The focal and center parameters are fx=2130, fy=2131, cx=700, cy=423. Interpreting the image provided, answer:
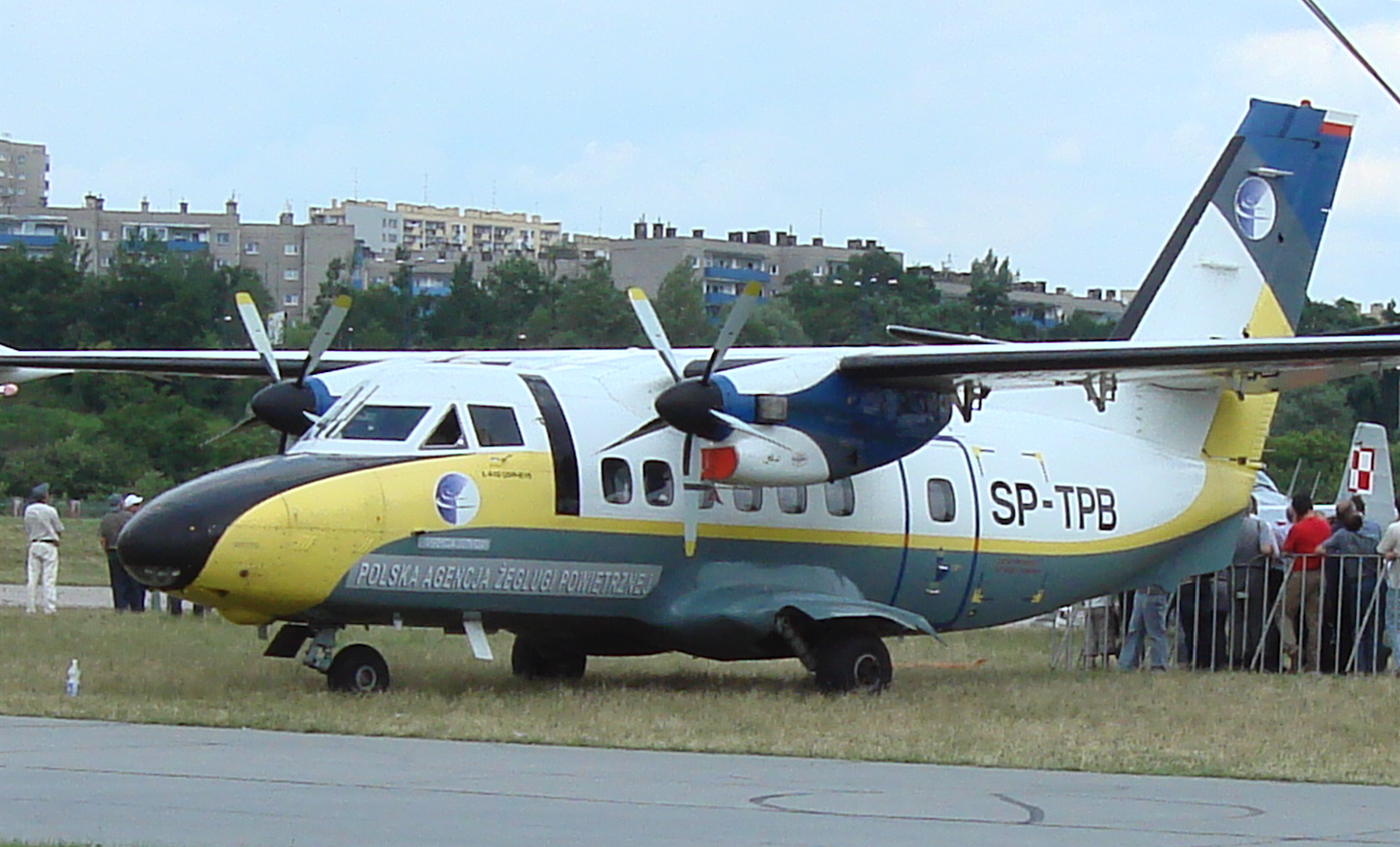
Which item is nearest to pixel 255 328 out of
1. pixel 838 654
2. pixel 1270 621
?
pixel 838 654

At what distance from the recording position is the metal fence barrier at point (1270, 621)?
69.6 ft

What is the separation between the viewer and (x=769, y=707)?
54.4 ft

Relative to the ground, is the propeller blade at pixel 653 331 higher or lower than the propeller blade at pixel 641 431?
higher

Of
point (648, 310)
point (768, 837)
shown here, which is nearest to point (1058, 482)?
point (648, 310)

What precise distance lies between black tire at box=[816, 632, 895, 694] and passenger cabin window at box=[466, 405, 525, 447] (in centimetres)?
330

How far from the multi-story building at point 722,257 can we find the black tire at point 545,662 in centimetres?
6443

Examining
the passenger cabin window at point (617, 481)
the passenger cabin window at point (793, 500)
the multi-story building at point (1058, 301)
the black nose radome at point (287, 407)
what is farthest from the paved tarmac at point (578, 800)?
the multi-story building at point (1058, 301)

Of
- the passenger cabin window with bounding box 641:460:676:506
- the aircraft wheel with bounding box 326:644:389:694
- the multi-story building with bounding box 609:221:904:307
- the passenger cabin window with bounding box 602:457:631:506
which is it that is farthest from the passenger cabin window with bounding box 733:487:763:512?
the multi-story building with bounding box 609:221:904:307

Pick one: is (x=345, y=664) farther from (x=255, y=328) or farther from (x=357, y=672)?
(x=255, y=328)

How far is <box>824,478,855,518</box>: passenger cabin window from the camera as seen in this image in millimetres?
18688

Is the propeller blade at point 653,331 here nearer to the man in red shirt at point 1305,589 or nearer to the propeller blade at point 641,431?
the propeller blade at point 641,431

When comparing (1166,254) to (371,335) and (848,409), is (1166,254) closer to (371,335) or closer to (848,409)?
(848,409)

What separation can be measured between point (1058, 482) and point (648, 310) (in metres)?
5.11

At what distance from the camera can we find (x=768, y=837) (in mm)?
9328
